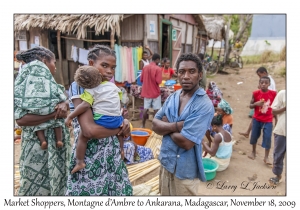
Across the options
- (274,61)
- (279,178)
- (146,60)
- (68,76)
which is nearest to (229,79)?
(274,61)

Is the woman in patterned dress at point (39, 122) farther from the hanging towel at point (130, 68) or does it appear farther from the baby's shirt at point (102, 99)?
the hanging towel at point (130, 68)

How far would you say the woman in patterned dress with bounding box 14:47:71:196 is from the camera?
2014mm

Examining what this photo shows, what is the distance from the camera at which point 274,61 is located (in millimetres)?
15133

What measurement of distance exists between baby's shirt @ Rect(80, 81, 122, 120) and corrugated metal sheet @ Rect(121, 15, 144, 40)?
19.2 feet

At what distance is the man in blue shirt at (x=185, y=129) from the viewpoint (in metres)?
1.78

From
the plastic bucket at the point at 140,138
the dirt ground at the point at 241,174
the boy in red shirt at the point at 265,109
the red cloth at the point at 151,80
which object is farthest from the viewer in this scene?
the red cloth at the point at 151,80

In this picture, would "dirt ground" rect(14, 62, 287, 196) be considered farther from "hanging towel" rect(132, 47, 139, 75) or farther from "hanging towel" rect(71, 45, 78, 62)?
"hanging towel" rect(71, 45, 78, 62)

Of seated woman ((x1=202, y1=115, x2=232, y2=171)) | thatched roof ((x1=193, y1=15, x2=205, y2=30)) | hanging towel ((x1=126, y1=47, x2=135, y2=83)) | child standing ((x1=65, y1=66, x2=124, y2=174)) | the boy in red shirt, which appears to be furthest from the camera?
thatched roof ((x1=193, y1=15, x2=205, y2=30))

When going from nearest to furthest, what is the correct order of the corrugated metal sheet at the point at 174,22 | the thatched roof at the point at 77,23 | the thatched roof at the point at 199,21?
1. the thatched roof at the point at 77,23
2. the corrugated metal sheet at the point at 174,22
3. the thatched roof at the point at 199,21

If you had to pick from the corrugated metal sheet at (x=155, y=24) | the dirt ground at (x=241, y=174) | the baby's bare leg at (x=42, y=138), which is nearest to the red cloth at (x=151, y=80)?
the dirt ground at (x=241, y=174)

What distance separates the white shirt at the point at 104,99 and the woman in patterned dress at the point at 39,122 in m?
0.44

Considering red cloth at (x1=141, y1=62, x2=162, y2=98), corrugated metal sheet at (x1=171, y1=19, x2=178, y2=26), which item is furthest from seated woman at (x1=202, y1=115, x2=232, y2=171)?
corrugated metal sheet at (x1=171, y1=19, x2=178, y2=26)

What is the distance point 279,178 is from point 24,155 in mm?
3447
